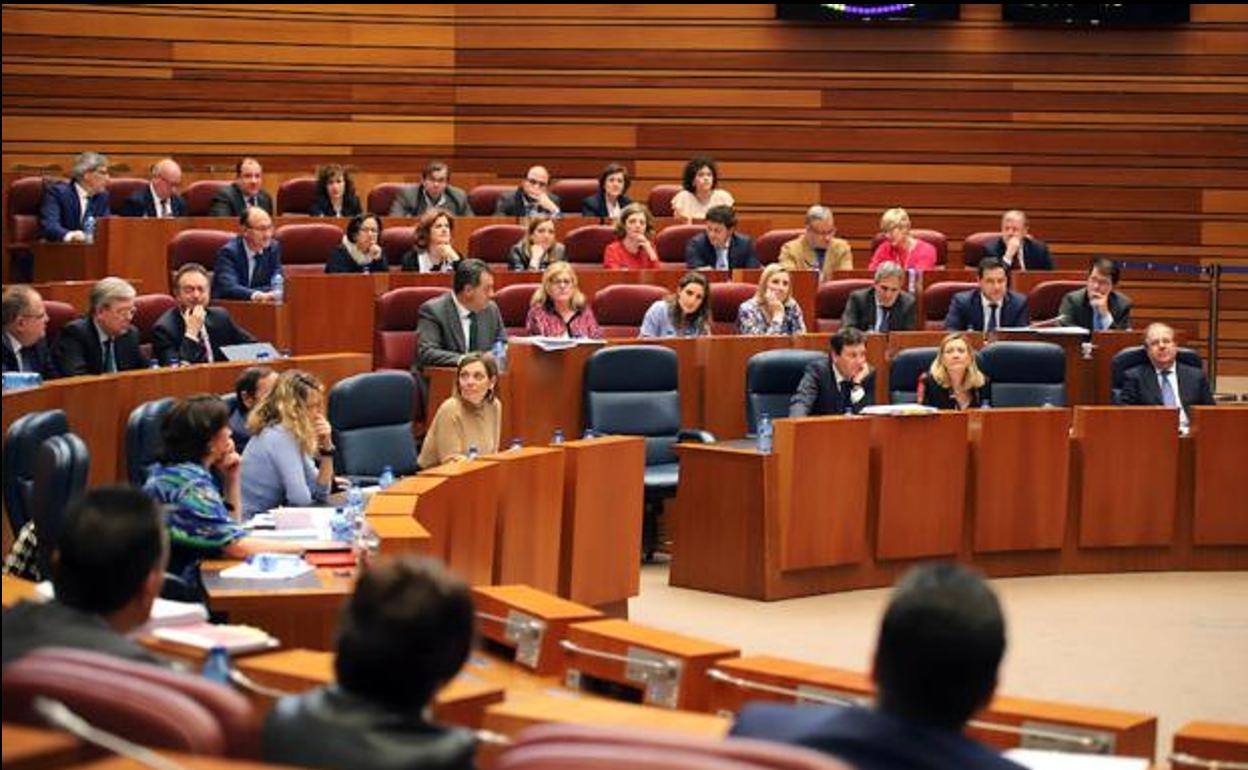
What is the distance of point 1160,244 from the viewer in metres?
14.4

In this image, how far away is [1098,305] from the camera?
1083 cm

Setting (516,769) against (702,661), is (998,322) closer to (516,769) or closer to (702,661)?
(702,661)

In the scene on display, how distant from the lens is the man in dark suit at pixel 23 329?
748 centimetres

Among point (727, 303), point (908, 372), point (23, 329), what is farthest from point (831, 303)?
point (23, 329)

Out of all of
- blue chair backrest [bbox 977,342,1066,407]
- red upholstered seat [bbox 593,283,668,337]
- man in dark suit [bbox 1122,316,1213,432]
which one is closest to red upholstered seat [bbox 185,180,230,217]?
red upholstered seat [bbox 593,283,668,337]

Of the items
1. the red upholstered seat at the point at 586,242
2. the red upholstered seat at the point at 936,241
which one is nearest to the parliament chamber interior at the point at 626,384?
the red upholstered seat at the point at 586,242

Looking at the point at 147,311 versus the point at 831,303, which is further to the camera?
the point at 831,303

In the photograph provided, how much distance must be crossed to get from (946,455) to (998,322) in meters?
2.11

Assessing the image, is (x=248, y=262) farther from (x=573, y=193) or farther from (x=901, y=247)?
(x=573, y=193)

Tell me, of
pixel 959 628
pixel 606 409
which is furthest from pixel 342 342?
pixel 959 628

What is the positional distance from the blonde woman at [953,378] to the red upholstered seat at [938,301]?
2063 millimetres

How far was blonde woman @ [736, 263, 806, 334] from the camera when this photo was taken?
9.90m

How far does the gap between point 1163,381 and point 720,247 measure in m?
2.95

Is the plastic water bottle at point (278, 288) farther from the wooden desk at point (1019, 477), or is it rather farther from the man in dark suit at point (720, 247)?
the wooden desk at point (1019, 477)
